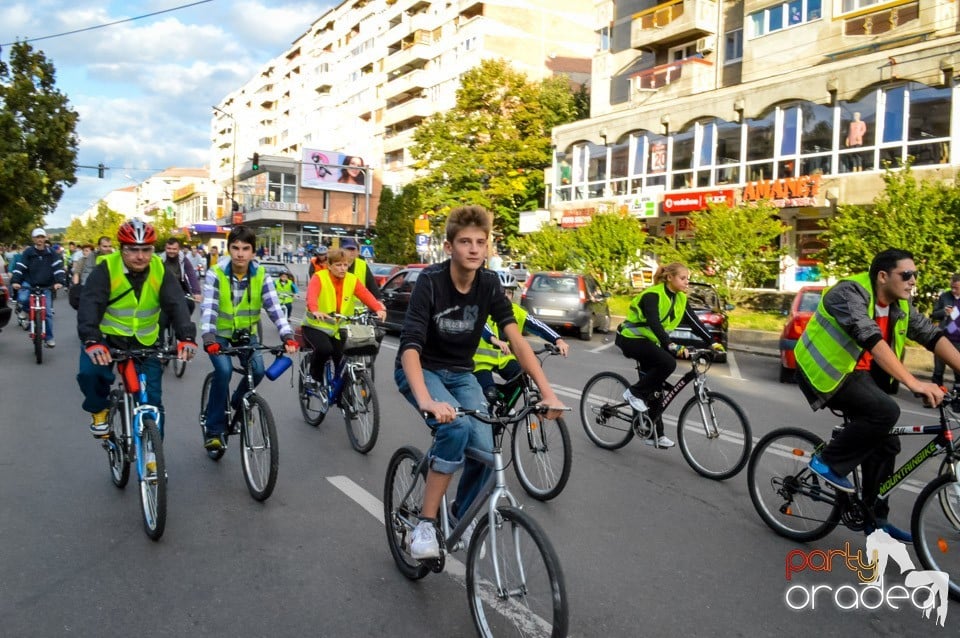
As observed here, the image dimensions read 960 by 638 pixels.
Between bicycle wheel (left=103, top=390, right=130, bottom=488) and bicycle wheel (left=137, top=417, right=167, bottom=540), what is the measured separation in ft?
1.85

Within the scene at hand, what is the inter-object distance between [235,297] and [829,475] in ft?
14.0

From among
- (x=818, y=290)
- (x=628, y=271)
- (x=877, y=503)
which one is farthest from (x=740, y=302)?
(x=877, y=503)

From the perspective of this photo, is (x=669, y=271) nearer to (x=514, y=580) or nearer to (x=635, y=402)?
(x=635, y=402)

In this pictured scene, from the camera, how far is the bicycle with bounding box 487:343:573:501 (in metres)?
5.59

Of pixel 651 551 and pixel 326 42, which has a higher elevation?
pixel 326 42

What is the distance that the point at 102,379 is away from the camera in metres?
5.23

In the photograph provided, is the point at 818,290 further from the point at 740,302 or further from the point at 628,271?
the point at 628,271

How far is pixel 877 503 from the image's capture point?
4.38 m

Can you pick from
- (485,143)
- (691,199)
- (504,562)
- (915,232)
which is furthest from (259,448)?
(485,143)

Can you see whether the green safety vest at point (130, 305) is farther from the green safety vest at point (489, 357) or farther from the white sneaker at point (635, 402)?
the white sneaker at point (635, 402)

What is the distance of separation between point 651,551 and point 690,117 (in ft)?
93.9

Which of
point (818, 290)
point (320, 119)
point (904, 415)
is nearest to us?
point (904, 415)

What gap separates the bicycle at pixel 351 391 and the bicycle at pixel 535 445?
131 cm

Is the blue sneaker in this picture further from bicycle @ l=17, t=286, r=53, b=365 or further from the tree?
the tree
